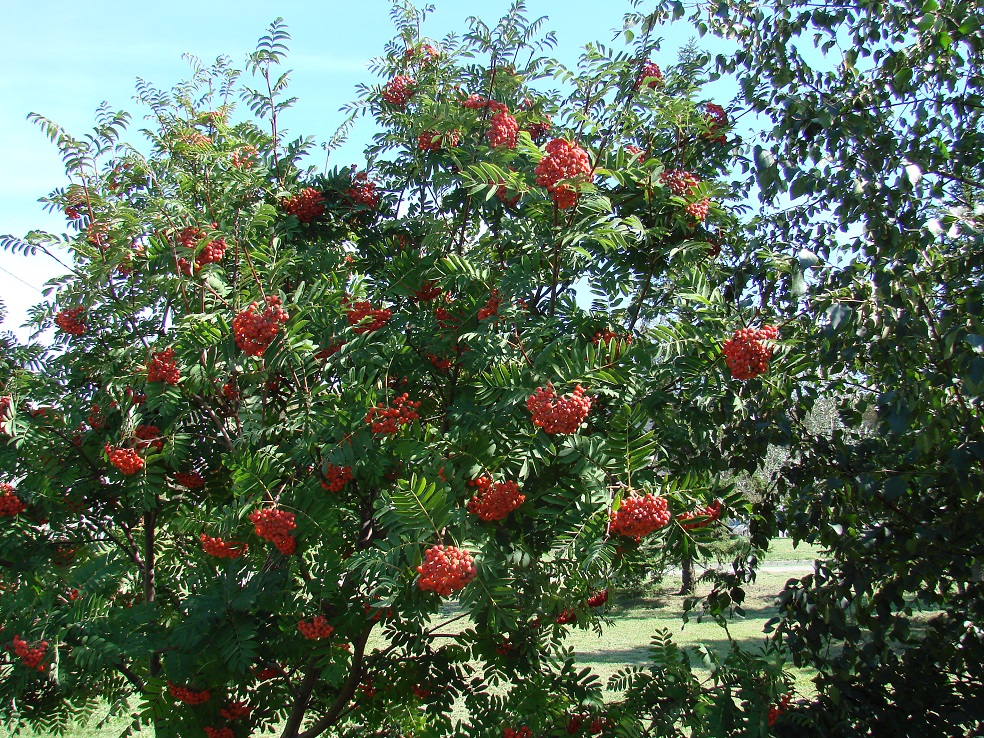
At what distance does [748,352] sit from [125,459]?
8.56ft

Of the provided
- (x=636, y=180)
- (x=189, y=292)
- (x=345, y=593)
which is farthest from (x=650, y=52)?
(x=345, y=593)

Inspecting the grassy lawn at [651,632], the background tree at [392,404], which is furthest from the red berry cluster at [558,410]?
the grassy lawn at [651,632]

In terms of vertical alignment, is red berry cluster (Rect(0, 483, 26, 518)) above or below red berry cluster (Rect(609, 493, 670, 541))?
above

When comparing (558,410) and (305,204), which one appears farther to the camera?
(305,204)

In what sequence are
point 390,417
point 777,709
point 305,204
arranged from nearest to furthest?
point 390,417
point 777,709
point 305,204

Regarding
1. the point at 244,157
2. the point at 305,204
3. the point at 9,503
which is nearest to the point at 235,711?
the point at 9,503

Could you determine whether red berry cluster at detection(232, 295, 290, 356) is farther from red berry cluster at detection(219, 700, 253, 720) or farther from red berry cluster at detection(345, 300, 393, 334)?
red berry cluster at detection(219, 700, 253, 720)

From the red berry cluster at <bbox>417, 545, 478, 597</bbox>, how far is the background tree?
10 mm

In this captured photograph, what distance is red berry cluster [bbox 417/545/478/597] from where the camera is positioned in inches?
88.5

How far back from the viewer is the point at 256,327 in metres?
2.76

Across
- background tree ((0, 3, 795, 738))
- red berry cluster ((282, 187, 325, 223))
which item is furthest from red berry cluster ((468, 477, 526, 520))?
red berry cluster ((282, 187, 325, 223))

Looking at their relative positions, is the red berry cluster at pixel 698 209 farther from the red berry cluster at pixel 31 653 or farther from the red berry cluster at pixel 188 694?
the red berry cluster at pixel 31 653

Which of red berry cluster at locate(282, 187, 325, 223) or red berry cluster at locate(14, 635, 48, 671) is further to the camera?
red berry cluster at locate(282, 187, 325, 223)

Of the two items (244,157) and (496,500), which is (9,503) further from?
(496,500)
